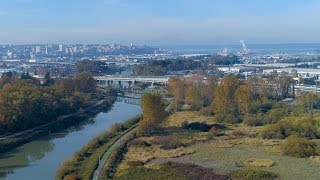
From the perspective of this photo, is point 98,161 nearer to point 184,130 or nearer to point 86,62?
point 184,130

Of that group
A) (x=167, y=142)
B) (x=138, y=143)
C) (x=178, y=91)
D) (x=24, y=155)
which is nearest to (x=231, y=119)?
(x=178, y=91)

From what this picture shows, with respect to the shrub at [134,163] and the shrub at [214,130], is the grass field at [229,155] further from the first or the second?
the shrub at [214,130]

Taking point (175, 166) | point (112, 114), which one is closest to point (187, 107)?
point (112, 114)

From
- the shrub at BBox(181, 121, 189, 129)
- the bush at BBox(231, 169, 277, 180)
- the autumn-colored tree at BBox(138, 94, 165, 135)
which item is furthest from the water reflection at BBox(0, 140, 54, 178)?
the bush at BBox(231, 169, 277, 180)

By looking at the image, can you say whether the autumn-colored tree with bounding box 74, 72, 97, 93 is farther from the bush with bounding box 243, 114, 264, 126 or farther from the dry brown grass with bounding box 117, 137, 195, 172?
the dry brown grass with bounding box 117, 137, 195, 172

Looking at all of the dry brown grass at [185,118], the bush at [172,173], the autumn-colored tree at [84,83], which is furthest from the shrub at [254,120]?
the autumn-colored tree at [84,83]

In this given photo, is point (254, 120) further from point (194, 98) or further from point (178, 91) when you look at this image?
Result: point (178, 91)
